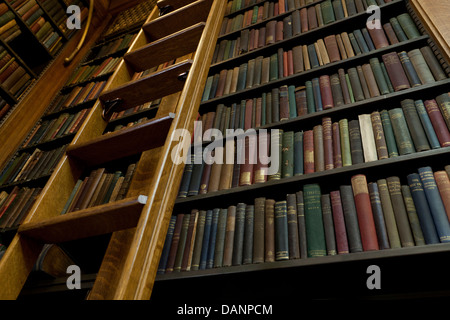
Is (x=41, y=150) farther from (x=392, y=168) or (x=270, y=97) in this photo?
(x=392, y=168)

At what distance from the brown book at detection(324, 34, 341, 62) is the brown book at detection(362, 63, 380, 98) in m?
0.16

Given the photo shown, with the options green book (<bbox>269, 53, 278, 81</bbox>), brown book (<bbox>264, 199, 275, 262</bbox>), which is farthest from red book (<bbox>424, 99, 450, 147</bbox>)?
green book (<bbox>269, 53, 278, 81</bbox>)

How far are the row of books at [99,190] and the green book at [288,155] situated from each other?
72 centimetres

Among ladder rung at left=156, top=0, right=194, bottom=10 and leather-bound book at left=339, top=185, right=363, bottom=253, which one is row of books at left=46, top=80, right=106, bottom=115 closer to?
ladder rung at left=156, top=0, right=194, bottom=10

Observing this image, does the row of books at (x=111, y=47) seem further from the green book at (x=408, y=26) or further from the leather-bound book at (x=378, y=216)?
the leather-bound book at (x=378, y=216)

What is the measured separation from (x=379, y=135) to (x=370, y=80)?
0.32m

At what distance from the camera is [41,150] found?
7.69 ft

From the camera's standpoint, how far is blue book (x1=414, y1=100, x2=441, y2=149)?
109cm

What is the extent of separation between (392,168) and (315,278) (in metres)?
0.45

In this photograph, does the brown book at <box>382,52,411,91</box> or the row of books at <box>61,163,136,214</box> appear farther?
the row of books at <box>61,163,136,214</box>

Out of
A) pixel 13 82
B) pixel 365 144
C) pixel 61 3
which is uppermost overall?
pixel 61 3

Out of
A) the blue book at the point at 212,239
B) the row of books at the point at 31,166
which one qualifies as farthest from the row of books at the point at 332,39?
the row of books at the point at 31,166

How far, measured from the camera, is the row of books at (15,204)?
1844 mm
